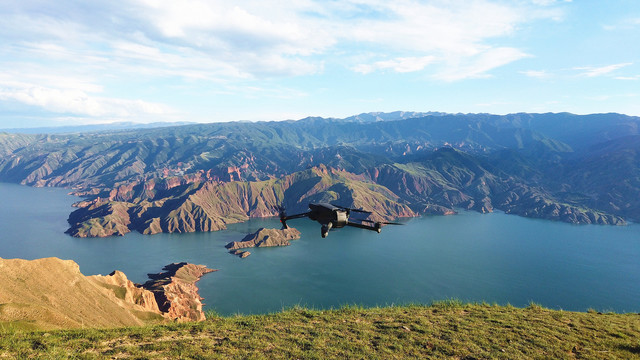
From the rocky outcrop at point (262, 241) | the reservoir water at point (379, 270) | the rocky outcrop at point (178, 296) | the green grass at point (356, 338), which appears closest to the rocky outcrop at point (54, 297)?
the green grass at point (356, 338)

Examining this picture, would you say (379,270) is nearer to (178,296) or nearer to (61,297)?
(178,296)

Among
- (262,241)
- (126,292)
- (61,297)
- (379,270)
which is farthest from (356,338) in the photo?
(262,241)

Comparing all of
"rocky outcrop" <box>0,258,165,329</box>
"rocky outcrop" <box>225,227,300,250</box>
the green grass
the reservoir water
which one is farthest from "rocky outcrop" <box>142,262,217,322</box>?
the green grass

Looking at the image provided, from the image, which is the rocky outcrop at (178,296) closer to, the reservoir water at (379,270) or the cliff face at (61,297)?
the reservoir water at (379,270)

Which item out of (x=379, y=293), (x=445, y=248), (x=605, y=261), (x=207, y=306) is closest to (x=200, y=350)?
(x=207, y=306)

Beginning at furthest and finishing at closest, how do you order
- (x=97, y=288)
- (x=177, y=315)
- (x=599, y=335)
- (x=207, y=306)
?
(x=207, y=306), (x=177, y=315), (x=97, y=288), (x=599, y=335)

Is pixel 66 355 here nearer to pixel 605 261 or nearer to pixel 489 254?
pixel 489 254
